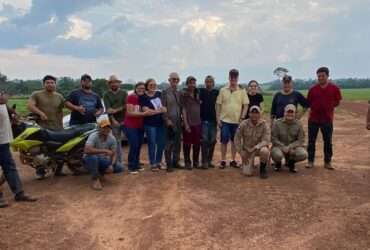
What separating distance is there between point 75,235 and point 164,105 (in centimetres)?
357

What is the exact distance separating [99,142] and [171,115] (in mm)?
1494

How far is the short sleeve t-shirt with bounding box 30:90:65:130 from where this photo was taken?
27.2 feet

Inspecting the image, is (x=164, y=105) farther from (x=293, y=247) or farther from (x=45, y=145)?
(x=293, y=247)

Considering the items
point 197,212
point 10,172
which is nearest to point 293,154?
point 197,212

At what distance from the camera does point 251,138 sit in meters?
8.36

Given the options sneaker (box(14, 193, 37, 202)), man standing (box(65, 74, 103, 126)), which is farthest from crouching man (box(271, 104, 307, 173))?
sneaker (box(14, 193, 37, 202))

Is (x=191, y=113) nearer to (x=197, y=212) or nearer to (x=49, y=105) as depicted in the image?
(x=49, y=105)

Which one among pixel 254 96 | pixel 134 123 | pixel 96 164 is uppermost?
pixel 254 96

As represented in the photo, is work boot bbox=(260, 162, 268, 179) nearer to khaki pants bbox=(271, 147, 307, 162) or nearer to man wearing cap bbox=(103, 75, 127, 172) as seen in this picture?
khaki pants bbox=(271, 147, 307, 162)

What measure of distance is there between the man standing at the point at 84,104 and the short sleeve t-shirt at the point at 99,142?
858 millimetres

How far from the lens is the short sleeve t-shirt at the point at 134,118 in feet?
27.6

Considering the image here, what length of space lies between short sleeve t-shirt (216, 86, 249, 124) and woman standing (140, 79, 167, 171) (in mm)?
1175

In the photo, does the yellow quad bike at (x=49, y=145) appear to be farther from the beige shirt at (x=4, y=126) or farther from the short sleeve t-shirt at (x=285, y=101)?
the short sleeve t-shirt at (x=285, y=101)

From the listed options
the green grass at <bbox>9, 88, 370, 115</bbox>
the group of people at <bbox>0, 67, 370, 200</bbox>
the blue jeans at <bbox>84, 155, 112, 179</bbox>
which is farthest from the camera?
the green grass at <bbox>9, 88, 370, 115</bbox>
